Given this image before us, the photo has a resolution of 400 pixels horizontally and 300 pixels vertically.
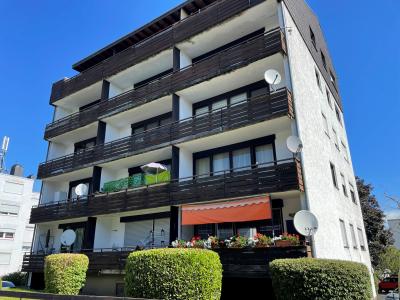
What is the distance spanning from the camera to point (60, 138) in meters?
28.5

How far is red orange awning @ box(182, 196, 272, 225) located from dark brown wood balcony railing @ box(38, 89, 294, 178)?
4.04 metres

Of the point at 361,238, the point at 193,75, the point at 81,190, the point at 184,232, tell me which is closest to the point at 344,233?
the point at 361,238

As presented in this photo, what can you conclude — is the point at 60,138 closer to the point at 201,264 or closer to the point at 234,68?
the point at 234,68

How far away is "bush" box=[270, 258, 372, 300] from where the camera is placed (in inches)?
396

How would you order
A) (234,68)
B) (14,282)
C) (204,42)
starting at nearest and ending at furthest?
(234,68)
(204,42)
(14,282)

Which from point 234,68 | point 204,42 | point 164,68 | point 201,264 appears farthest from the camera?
point 164,68

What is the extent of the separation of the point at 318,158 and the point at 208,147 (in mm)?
6394

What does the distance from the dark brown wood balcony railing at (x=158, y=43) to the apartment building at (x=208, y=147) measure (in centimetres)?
9

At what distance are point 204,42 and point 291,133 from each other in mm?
9052

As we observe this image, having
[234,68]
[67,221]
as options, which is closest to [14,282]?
[67,221]

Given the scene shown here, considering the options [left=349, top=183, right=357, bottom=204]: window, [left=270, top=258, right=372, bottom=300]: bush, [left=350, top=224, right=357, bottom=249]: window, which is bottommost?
[left=270, top=258, right=372, bottom=300]: bush

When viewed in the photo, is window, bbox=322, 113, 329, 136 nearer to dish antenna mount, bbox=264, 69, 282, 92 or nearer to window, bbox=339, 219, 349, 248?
window, bbox=339, 219, 349, 248

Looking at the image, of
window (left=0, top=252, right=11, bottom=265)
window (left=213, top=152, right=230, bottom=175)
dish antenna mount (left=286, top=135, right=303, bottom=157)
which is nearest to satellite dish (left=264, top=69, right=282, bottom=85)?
dish antenna mount (left=286, top=135, right=303, bottom=157)

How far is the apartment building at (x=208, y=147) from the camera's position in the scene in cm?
1605
